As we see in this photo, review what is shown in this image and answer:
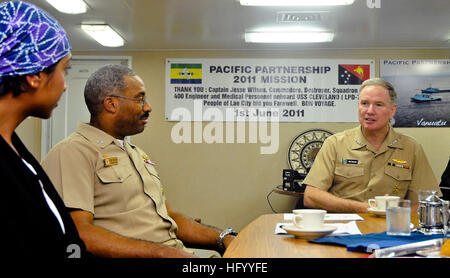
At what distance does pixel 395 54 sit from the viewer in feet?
17.8

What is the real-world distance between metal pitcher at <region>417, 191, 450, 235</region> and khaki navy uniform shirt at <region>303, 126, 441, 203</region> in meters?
1.02

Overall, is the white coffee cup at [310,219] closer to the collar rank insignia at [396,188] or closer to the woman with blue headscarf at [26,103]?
the woman with blue headscarf at [26,103]

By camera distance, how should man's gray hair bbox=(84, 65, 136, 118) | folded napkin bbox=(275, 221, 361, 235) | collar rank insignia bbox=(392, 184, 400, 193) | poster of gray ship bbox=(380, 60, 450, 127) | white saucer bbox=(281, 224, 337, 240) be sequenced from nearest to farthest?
white saucer bbox=(281, 224, 337, 240) < folded napkin bbox=(275, 221, 361, 235) < man's gray hair bbox=(84, 65, 136, 118) < collar rank insignia bbox=(392, 184, 400, 193) < poster of gray ship bbox=(380, 60, 450, 127)

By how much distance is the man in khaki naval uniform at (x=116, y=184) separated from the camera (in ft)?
5.23

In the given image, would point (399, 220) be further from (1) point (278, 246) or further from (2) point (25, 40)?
(2) point (25, 40)

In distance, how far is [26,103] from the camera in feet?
3.67

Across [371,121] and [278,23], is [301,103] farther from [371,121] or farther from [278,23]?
[371,121]

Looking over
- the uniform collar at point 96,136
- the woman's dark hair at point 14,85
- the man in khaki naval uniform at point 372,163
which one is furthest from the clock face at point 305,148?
the woman's dark hair at point 14,85

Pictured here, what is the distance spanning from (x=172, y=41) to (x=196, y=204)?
6.29ft

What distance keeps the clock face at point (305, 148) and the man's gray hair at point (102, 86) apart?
11.6 feet

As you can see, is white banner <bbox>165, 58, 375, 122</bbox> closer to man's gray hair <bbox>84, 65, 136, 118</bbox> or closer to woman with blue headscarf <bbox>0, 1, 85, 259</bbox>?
man's gray hair <bbox>84, 65, 136, 118</bbox>

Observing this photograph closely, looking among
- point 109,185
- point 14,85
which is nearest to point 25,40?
point 14,85

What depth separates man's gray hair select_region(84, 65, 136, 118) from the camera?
6.79 ft

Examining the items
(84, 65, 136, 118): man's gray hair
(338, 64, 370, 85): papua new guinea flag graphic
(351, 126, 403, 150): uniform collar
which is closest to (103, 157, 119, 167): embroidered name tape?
(84, 65, 136, 118): man's gray hair
